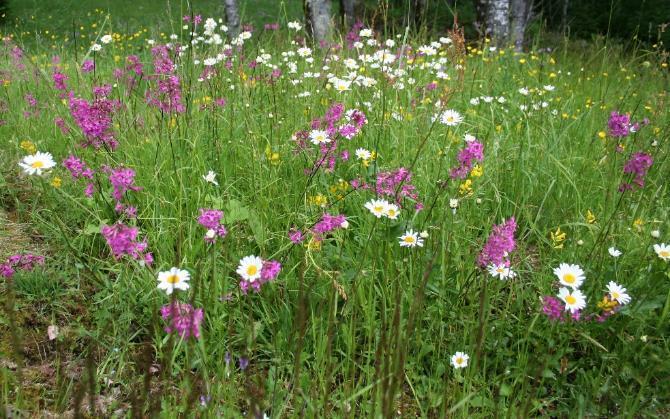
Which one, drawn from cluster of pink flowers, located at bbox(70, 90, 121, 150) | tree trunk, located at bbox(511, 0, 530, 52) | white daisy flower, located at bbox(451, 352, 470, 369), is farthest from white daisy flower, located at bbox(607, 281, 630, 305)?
tree trunk, located at bbox(511, 0, 530, 52)

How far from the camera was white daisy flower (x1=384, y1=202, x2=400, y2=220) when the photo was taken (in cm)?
178

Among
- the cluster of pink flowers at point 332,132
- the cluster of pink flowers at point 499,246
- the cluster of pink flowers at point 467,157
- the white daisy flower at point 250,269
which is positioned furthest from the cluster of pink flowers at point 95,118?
the cluster of pink flowers at point 499,246

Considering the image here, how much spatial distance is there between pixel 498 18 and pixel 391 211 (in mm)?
5519

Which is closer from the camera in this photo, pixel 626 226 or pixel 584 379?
pixel 584 379

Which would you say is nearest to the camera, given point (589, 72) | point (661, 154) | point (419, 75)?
point (661, 154)

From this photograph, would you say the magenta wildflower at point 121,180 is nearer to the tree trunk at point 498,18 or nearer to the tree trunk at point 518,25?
the tree trunk at point 518,25

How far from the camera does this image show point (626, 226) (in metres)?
2.17

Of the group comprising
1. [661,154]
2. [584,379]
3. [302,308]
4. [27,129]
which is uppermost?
[302,308]

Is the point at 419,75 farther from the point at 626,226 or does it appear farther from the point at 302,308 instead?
the point at 302,308

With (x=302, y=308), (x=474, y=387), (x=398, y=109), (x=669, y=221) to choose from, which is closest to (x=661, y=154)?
(x=669, y=221)

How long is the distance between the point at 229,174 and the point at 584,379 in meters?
1.76

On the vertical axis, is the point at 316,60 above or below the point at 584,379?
above

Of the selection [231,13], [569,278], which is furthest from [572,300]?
[231,13]

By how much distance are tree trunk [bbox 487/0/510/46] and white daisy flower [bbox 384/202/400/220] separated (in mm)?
5255
